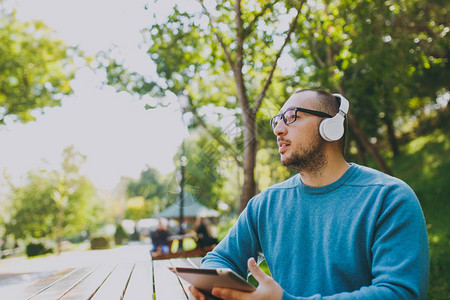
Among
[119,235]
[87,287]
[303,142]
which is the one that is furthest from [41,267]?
[119,235]

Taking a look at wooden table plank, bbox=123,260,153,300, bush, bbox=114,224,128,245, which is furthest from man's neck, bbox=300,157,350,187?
bush, bbox=114,224,128,245

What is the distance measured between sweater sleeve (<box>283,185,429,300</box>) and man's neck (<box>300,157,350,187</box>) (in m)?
0.33

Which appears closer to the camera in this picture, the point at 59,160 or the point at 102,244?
the point at 102,244

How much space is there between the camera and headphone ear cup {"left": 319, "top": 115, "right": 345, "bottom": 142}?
191cm

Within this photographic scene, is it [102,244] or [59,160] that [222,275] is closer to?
[102,244]

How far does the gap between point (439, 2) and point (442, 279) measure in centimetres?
841

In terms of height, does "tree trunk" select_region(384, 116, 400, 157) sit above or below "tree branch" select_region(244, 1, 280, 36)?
below

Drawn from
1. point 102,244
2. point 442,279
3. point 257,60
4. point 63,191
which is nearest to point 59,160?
point 63,191

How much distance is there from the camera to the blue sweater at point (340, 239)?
1.43m

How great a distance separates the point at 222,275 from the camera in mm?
1366

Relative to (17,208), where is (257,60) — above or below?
above

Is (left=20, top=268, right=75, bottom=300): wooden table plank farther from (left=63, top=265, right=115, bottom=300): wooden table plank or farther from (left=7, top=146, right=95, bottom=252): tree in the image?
(left=7, top=146, right=95, bottom=252): tree

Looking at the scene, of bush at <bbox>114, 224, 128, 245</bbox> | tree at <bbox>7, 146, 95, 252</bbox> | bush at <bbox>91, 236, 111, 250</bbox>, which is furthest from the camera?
bush at <bbox>114, 224, 128, 245</bbox>

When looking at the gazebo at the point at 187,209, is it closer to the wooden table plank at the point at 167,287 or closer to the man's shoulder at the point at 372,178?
the wooden table plank at the point at 167,287
